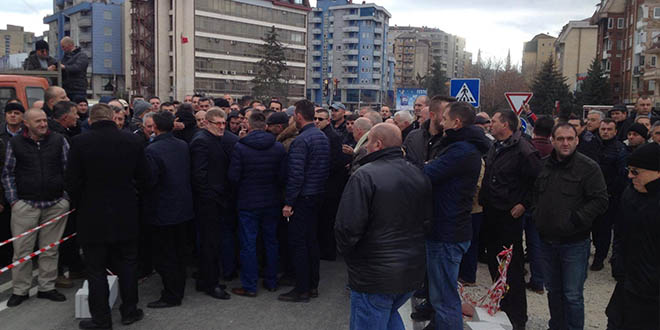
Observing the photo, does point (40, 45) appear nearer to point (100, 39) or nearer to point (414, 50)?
point (100, 39)

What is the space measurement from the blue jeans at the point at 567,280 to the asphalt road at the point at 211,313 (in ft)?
4.68

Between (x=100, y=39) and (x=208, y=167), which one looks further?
(x=100, y=39)

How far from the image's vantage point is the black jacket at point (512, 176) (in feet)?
18.7

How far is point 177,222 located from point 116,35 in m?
76.7

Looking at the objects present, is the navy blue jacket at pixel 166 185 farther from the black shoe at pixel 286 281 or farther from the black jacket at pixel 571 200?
the black jacket at pixel 571 200

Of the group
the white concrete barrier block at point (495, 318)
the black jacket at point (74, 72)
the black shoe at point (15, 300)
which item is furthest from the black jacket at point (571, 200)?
the black jacket at point (74, 72)

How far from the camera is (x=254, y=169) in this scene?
632 centimetres

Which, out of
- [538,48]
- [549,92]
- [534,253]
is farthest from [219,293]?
[538,48]

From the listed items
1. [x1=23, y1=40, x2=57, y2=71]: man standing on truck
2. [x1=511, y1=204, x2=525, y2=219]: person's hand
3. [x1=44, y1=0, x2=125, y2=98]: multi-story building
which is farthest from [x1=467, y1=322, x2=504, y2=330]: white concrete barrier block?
[x1=44, y1=0, x2=125, y2=98]: multi-story building

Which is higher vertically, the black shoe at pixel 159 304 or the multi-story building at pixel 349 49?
the multi-story building at pixel 349 49

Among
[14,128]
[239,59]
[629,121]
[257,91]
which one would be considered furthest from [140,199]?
[239,59]

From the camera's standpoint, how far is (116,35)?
7450 cm

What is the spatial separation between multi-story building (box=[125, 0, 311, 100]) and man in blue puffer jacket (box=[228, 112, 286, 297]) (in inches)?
2475

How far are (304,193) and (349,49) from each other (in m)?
105
